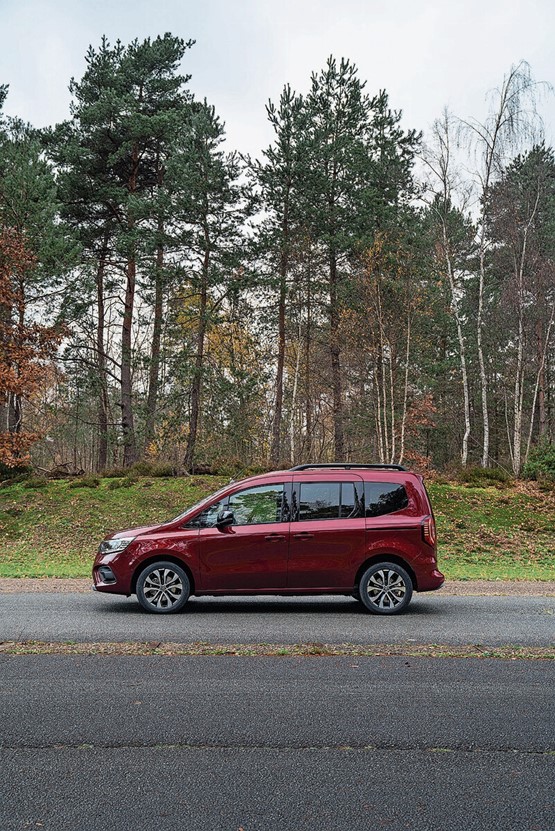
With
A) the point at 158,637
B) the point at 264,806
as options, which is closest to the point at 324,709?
the point at 264,806

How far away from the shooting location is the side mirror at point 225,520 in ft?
30.5

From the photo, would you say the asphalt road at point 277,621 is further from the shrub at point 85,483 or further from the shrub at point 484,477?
the shrub at point 484,477

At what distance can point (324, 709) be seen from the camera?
16.9ft

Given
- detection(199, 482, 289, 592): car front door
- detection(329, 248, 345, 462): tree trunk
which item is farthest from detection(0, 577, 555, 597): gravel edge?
detection(329, 248, 345, 462): tree trunk

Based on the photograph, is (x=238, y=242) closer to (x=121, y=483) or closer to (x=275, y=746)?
(x=121, y=483)

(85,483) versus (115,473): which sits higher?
(115,473)

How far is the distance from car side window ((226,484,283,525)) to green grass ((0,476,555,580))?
6.70 metres

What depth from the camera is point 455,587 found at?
505 inches

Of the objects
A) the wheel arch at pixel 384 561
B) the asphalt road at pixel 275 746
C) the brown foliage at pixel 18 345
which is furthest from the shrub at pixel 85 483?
the asphalt road at pixel 275 746

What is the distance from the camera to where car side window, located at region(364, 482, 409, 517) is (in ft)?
31.1

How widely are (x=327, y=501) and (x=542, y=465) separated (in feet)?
63.2

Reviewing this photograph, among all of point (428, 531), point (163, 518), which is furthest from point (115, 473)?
point (428, 531)

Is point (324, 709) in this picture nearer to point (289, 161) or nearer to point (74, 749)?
point (74, 749)

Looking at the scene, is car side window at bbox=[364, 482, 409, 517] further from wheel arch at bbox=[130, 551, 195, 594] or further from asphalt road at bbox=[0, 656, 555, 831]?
asphalt road at bbox=[0, 656, 555, 831]
